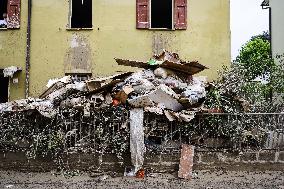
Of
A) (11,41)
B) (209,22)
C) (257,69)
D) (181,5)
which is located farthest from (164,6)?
(11,41)

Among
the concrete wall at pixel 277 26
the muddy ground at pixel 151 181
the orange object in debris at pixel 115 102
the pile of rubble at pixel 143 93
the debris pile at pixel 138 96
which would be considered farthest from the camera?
the concrete wall at pixel 277 26

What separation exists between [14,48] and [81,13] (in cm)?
253

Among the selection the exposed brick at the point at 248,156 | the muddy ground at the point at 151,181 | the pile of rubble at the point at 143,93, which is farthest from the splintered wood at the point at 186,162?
the exposed brick at the point at 248,156

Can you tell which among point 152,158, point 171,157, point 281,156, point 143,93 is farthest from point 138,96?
Result: point 281,156

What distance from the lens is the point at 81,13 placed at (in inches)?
504

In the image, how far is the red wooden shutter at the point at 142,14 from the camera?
12.1 metres

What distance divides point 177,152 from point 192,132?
45 centimetres

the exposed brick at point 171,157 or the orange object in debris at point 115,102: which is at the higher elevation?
the orange object in debris at point 115,102

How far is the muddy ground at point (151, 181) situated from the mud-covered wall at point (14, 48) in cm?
596

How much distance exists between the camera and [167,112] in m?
6.66

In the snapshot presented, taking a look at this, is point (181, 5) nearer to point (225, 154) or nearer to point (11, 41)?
point (11, 41)

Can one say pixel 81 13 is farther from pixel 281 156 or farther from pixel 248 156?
pixel 281 156

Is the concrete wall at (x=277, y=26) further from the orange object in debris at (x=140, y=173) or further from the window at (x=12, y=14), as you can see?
the orange object in debris at (x=140, y=173)

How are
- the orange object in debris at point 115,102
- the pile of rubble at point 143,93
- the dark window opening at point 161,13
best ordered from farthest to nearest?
the dark window opening at point 161,13 < the orange object in debris at point 115,102 < the pile of rubble at point 143,93
